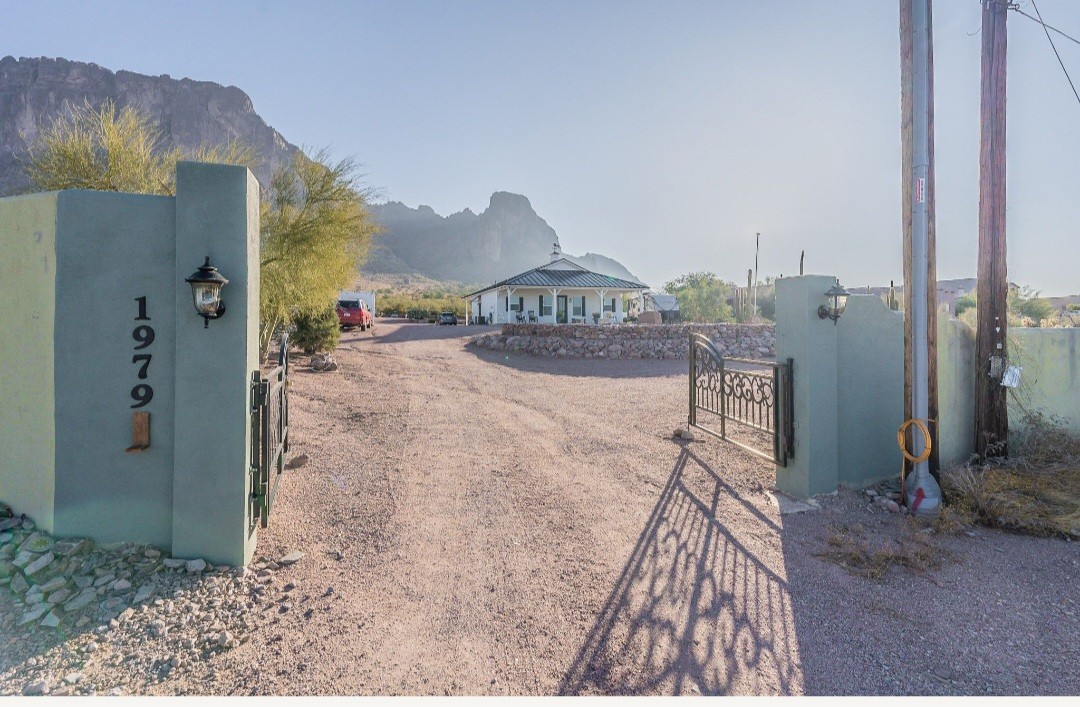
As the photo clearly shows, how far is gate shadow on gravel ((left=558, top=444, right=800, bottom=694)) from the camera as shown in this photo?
8.19ft

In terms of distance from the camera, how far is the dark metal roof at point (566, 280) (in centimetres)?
2994

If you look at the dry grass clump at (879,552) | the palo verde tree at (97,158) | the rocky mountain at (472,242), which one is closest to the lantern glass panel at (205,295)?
the dry grass clump at (879,552)

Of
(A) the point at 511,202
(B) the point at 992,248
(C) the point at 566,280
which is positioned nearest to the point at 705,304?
(C) the point at 566,280

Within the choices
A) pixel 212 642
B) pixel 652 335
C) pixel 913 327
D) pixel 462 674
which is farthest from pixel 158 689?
pixel 652 335

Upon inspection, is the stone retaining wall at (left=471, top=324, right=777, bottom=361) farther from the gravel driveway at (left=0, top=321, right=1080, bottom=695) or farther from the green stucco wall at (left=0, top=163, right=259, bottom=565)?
the green stucco wall at (left=0, top=163, right=259, bottom=565)

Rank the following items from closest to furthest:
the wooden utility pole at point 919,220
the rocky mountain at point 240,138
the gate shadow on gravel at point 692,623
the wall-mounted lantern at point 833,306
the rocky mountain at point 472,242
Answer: the gate shadow on gravel at point 692,623
the wooden utility pole at point 919,220
the wall-mounted lantern at point 833,306
the rocky mountain at point 240,138
the rocky mountain at point 472,242

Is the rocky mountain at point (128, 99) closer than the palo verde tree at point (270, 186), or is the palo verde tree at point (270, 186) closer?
the palo verde tree at point (270, 186)

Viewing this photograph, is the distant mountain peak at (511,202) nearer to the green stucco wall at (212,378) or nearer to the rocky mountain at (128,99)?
the rocky mountain at (128,99)

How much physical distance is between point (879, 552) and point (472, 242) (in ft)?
437

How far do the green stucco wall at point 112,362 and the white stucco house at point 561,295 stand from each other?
87.2 feet

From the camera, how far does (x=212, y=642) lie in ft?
8.89

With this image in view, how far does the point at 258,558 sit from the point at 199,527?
478 millimetres

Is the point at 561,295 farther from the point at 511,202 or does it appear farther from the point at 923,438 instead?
the point at 511,202

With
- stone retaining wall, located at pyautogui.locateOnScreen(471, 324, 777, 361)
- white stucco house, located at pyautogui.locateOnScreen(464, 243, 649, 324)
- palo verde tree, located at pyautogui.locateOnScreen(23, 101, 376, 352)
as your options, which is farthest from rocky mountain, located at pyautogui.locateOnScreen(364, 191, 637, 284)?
palo verde tree, located at pyautogui.locateOnScreen(23, 101, 376, 352)
